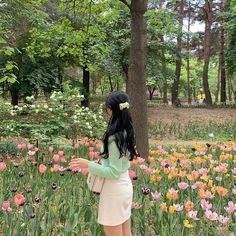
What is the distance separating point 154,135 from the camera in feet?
45.1

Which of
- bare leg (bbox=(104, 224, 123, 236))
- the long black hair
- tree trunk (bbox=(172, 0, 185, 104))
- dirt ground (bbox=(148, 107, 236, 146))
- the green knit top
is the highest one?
tree trunk (bbox=(172, 0, 185, 104))

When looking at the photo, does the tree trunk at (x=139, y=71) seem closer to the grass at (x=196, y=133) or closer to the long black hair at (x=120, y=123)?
the long black hair at (x=120, y=123)

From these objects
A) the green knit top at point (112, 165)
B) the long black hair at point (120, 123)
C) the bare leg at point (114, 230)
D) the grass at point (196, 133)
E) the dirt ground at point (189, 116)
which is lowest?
the grass at point (196, 133)

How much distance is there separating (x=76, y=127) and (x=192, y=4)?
20.8 meters

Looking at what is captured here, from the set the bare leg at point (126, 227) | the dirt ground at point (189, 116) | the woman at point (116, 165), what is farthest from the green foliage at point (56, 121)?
the dirt ground at point (189, 116)

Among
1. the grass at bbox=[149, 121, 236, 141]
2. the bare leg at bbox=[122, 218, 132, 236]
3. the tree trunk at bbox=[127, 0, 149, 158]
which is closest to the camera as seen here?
the bare leg at bbox=[122, 218, 132, 236]

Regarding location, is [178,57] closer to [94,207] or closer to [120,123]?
[94,207]

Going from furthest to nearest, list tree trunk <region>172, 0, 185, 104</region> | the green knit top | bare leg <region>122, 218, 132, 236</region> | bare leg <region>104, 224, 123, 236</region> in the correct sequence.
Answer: tree trunk <region>172, 0, 185, 104</region> < bare leg <region>122, 218, 132, 236</region> < bare leg <region>104, 224, 123, 236</region> < the green knit top

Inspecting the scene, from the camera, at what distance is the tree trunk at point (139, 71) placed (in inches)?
269

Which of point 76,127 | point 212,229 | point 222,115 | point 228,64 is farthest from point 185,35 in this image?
point 212,229

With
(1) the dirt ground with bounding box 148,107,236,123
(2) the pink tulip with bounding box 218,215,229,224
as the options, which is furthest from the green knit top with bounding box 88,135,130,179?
(1) the dirt ground with bounding box 148,107,236,123

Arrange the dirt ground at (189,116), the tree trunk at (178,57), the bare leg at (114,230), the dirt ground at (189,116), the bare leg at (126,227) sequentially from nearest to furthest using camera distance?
the bare leg at (114,230), the bare leg at (126,227), the dirt ground at (189,116), the dirt ground at (189,116), the tree trunk at (178,57)

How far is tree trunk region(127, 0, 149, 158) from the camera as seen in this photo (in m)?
6.84

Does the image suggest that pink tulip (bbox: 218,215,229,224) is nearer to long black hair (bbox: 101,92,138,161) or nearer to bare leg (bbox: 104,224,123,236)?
bare leg (bbox: 104,224,123,236)
